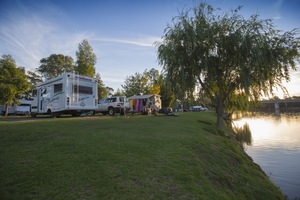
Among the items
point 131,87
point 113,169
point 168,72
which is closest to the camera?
point 113,169

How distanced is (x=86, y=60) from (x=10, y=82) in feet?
40.8

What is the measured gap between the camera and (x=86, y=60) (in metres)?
33.5

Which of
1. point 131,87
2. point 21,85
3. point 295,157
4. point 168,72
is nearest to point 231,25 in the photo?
point 168,72

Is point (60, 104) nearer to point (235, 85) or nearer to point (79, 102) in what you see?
point (79, 102)

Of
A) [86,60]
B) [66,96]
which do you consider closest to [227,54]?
[66,96]

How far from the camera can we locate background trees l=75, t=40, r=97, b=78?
32062mm

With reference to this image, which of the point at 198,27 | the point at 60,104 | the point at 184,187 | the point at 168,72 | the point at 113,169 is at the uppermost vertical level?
the point at 198,27

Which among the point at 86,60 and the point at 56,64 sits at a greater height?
the point at 56,64

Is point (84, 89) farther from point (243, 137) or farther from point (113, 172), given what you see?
point (243, 137)

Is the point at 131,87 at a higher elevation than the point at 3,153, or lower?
higher

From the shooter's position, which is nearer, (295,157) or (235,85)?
(295,157)

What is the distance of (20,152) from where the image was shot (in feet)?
16.2

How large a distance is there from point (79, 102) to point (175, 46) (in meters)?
8.64

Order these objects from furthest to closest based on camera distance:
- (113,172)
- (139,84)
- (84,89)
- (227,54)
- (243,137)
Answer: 1. (139,84)
2. (243,137)
3. (84,89)
4. (227,54)
5. (113,172)
